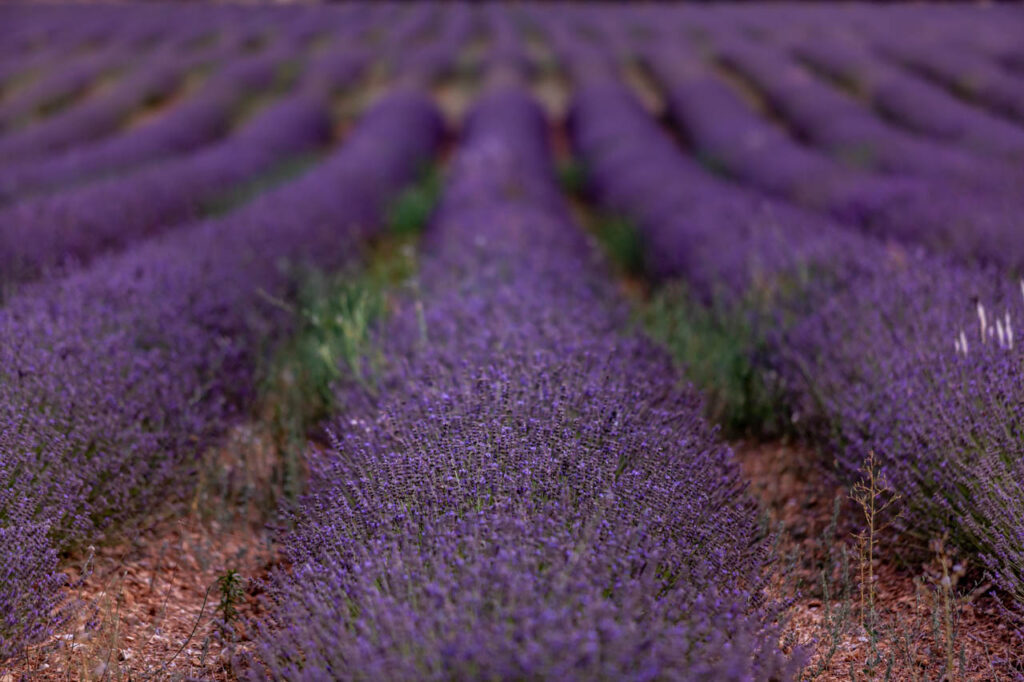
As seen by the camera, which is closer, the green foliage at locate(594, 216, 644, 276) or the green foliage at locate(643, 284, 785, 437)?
the green foliage at locate(643, 284, 785, 437)

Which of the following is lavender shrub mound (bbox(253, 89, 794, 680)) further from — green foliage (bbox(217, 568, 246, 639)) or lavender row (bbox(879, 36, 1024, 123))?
lavender row (bbox(879, 36, 1024, 123))

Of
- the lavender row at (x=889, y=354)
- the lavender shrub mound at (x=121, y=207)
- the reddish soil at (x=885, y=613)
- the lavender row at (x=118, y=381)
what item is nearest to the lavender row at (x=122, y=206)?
the lavender shrub mound at (x=121, y=207)

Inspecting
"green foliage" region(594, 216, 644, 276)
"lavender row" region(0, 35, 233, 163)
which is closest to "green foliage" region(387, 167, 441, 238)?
"green foliage" region(594, 216, 644, 276)

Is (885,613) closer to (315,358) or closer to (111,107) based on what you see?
(315,358)

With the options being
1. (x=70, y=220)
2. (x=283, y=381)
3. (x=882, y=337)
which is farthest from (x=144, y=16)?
(x=882, y=337)

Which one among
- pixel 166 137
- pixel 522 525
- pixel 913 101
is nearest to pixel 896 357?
pixel 522 525

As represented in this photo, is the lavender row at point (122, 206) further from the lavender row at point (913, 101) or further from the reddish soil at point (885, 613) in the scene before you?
the lavender row at point (913, 101)
